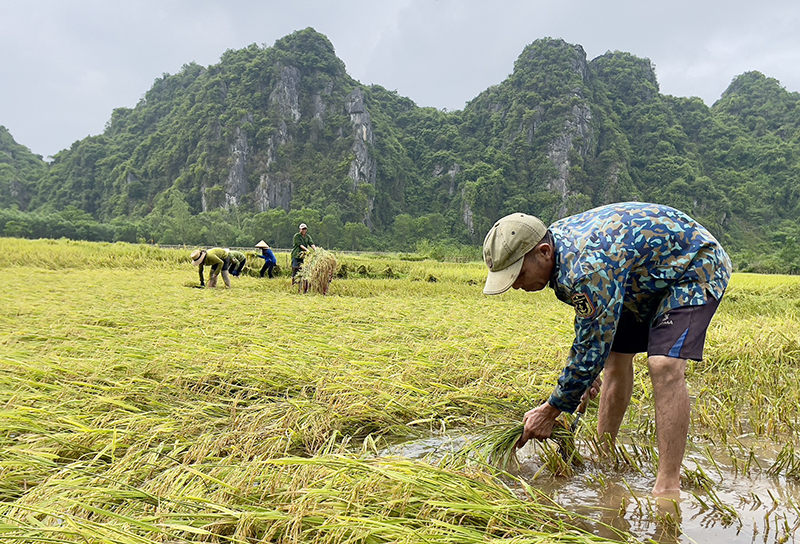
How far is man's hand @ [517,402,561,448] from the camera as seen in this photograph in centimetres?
173

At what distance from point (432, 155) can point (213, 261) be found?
233ft

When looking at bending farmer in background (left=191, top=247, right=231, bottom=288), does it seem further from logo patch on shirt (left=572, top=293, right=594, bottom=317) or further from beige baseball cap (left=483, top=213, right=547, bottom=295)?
logo patch on shirt (left=572, top=293, right=594, bottom=317)

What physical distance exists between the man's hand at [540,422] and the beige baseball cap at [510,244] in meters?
0.49

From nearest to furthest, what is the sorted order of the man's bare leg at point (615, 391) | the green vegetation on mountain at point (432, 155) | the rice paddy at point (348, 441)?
the rice paddy at point (348, 441), the man's bare leg at point (615, 391), the green vegetation on mountain at point (432, 155)

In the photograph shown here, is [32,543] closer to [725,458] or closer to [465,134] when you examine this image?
[725,458]

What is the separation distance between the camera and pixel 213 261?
826 centimetres

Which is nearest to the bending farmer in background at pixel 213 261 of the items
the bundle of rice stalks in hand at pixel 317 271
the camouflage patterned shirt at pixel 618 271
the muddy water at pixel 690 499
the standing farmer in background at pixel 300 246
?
the standing farmer in background at pixel 300 246

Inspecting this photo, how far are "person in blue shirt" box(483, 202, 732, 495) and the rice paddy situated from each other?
28 cm

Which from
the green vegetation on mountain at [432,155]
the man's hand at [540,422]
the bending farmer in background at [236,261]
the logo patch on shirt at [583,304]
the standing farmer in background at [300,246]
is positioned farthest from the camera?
the green vegetation on mountain at [432,155]

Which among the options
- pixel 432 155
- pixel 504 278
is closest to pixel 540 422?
pixel 504 278

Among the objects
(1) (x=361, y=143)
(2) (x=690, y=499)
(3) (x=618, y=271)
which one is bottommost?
(2) (x=690, y=499)

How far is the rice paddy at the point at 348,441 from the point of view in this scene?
1.31 metres

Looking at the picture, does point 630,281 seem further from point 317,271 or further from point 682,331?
point 317,271

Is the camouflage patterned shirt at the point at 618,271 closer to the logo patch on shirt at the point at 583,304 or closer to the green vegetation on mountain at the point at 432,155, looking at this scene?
the logo patch on shirt at the point at 583,304
